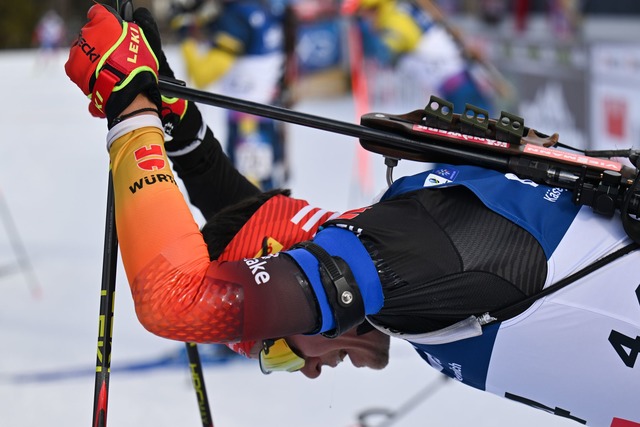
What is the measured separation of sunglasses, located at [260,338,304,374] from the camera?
1.88 m

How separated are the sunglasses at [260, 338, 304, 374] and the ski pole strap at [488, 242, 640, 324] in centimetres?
51

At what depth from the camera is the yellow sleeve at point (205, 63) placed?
473cm

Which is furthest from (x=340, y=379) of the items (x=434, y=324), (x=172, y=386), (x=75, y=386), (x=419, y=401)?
(x=434, y=324)

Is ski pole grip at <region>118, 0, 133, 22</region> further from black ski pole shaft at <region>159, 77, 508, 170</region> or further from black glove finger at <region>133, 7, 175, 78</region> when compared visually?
black ski pole shaft at <region>159, 77, 508, 170</region>

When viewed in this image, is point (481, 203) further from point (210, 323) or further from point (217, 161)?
point (217, 161)

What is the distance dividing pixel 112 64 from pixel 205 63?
321 cm

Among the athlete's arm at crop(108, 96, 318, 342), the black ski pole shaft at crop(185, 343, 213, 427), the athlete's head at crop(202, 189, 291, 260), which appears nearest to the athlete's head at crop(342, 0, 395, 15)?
the black ski pole shaft at crop(185, 343, 213, 427)

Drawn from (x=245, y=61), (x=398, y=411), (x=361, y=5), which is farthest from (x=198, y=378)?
(x=361, y=5)

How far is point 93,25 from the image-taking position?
171cm

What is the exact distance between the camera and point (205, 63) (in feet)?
15.8

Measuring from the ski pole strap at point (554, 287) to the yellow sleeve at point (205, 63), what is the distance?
3425mm

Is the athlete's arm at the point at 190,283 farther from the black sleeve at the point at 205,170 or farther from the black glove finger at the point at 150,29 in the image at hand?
the black sleeve at the point at 205,170

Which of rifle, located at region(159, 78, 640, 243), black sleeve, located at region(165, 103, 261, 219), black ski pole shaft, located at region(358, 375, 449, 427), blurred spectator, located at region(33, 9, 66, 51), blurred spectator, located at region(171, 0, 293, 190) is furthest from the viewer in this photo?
blurred spectator, located at region(33, 9, 66, 51)

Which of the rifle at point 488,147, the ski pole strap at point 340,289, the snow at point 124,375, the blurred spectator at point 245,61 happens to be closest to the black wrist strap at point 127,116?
the rifle at point 488,147
